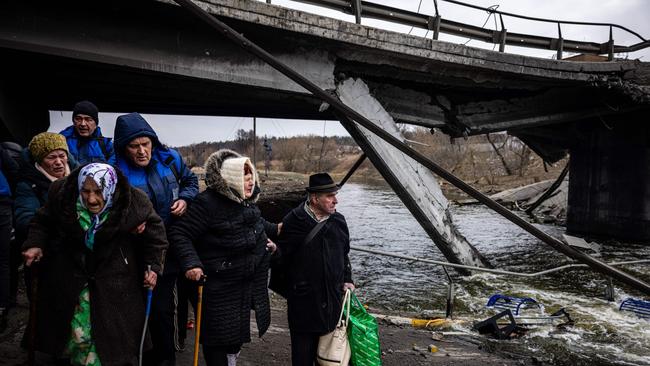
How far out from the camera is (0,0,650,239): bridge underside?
5.16 metres

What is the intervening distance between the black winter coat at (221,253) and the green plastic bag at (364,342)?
0.76 metres

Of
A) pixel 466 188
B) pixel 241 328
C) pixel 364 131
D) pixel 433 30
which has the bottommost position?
pixel 241 328

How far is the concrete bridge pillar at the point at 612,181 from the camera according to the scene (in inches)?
472

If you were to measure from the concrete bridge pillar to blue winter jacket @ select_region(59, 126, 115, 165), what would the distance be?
1336cm

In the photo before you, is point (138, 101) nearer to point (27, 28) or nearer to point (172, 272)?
point (27, 28)

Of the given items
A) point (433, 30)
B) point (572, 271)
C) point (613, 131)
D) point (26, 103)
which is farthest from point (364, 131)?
point (613, 131)

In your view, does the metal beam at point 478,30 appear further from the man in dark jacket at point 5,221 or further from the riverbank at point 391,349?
the riverbank at point 391,349

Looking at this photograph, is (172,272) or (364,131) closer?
(172,272)

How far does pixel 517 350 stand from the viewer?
4410 millimetres

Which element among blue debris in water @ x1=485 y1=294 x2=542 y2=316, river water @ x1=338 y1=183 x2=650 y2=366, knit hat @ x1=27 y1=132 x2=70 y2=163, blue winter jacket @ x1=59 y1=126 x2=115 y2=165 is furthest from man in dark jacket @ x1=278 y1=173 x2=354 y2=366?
blue debris in water @ x1=485 y1=294 x2=542 y2=316

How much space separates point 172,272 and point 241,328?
2.26ft

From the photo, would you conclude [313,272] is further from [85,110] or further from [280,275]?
[85,110]

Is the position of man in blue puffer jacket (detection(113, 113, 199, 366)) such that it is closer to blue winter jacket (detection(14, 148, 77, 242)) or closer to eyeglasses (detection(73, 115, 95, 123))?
blue winter jacket (detection(14, 148, 77, 242))

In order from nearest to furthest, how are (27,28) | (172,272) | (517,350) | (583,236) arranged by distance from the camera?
(172,272)
(517,350)
(27,28)
(583,236)
